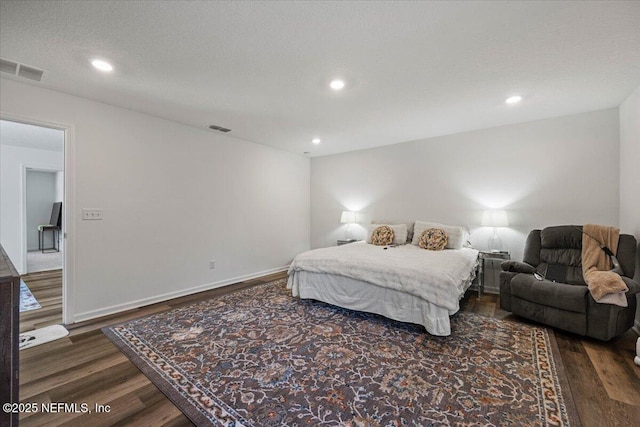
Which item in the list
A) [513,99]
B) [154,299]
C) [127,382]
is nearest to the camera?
[127,382]

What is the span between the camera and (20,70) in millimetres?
2438

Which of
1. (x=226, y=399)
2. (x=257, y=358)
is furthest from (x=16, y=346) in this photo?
(x=257, y=358)

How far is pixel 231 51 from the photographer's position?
7.02ft

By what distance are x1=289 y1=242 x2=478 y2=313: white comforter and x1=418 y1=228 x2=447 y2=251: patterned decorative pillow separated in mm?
132

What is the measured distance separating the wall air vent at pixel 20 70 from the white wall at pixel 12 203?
3.87 metres

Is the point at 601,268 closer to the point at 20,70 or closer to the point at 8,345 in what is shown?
the point at 8,345

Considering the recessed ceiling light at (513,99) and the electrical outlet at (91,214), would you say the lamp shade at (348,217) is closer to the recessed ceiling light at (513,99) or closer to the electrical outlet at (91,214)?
the recessed ceiling light at (513,99)

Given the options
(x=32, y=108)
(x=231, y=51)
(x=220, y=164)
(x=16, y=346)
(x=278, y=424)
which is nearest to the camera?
(x=16, y=346)

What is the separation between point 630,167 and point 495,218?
1.35 metres

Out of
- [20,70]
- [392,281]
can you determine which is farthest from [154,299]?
[392,281]

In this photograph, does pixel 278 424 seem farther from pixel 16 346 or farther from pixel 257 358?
pixel 16 346

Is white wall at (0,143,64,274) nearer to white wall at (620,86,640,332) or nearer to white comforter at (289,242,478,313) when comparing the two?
white comforter at (289,242,478,313)

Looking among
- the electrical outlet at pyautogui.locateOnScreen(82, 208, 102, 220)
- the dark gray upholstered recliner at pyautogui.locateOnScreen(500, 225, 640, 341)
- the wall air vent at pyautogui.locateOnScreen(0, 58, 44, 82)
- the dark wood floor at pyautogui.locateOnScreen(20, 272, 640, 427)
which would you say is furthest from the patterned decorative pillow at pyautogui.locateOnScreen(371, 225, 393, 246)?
the wall air vent at pyautogui.locateOnScreen(0, 58, 44, 82)

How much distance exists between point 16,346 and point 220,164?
362 centimetres
